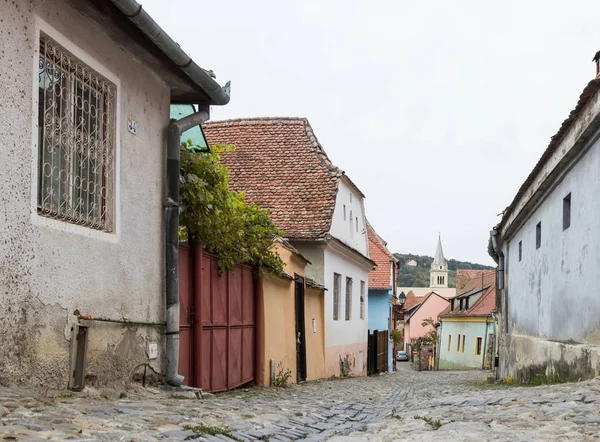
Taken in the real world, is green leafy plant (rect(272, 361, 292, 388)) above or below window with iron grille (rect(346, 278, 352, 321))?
below

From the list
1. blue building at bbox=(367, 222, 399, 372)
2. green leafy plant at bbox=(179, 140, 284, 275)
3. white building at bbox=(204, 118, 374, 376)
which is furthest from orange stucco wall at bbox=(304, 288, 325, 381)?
blue building at bbox=(367, 222, 399, 372)

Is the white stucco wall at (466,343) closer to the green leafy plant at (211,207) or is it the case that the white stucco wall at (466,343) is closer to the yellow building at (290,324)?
the yellow building at (290,324)

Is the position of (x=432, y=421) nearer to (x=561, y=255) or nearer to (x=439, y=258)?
(x=561, y=255)

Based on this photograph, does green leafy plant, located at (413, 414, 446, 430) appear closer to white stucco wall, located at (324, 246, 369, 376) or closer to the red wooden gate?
the red wooden gate

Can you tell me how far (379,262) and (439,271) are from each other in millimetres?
112335

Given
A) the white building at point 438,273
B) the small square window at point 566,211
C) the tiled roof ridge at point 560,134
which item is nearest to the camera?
the tiled roof ridge at point 560,134

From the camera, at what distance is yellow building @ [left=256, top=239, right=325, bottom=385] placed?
12.6 m

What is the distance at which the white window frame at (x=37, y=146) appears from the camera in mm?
5855

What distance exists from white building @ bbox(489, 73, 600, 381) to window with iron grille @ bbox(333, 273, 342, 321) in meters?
5.15

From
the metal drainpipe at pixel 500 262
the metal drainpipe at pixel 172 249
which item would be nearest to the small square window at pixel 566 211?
the metal drainpipe at pixel 172 249

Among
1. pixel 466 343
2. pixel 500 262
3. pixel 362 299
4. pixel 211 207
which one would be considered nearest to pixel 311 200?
→ pixel 500 262

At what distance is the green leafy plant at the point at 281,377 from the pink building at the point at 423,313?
63022 mm

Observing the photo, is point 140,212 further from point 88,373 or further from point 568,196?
point 568,196

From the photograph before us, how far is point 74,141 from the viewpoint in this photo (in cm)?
662
